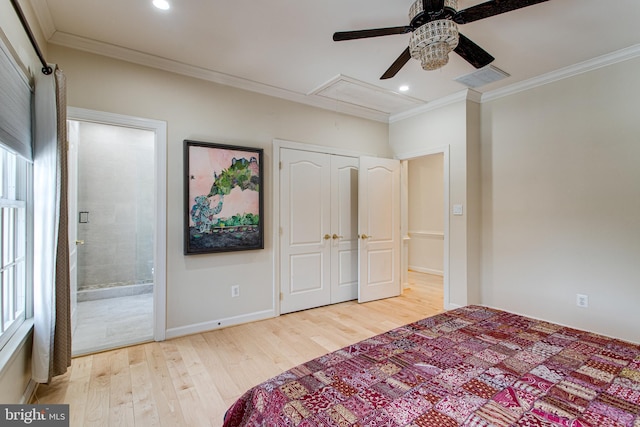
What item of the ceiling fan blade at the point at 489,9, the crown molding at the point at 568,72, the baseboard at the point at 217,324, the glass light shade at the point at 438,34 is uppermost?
the crown molding at the point at 568,72

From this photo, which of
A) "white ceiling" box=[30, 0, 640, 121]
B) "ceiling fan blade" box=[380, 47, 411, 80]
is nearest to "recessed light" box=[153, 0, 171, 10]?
"white ceiling" box=[30, 0, 640, 121]

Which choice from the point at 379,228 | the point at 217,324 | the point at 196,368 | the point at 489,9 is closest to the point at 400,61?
the point at 489,9

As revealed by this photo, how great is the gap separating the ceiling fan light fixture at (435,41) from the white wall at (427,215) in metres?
4.64

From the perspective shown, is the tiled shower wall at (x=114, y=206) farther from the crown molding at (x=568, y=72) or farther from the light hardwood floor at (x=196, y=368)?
the crown molding at (x=568, y=72)

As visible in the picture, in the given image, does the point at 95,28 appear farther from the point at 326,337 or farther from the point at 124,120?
the point at 326,337

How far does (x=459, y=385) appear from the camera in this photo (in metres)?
1.19

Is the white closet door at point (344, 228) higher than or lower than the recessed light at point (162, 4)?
lower

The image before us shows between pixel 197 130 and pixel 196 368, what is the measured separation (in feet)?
7.23

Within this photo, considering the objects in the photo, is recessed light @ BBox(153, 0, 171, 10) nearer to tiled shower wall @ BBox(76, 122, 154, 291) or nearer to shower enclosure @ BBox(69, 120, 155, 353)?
shower enclosure @ BBox(69, 120, 155, 353)

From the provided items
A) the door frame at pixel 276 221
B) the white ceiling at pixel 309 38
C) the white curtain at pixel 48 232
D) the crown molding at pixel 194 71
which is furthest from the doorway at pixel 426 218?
the white curtain at pixel 48 232

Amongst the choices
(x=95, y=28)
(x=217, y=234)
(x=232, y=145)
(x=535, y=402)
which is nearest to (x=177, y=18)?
(x=95, y=28)

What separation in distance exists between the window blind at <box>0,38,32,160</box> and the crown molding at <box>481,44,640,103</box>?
428cm

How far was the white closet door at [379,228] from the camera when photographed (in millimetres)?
4168

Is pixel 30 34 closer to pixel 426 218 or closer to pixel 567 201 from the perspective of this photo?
pixel 567 201
